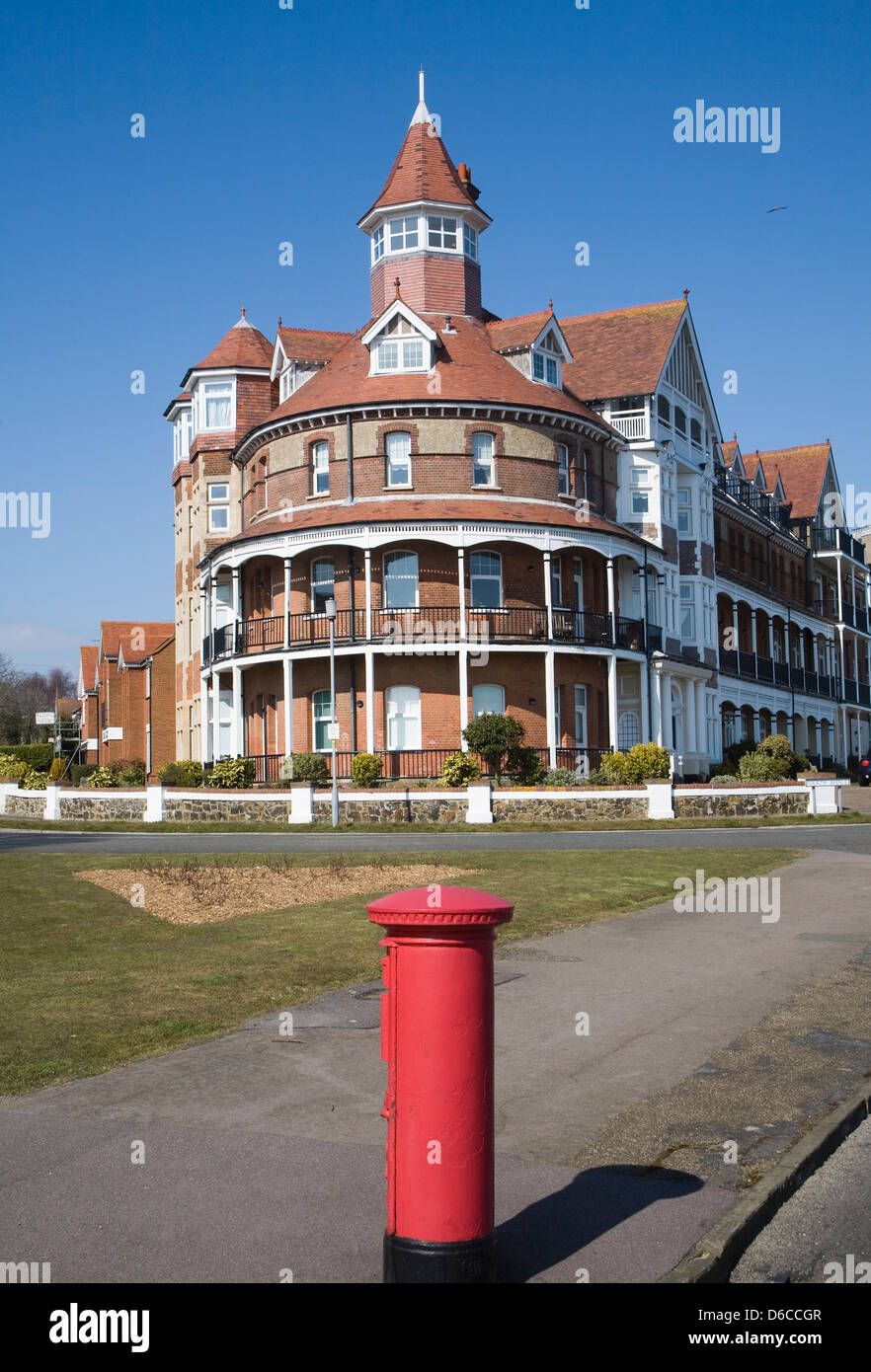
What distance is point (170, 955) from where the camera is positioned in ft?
36.3

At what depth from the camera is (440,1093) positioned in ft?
15.0

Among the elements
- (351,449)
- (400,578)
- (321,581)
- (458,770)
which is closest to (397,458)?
(351,449)

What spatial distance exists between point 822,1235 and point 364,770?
2996 centimetres

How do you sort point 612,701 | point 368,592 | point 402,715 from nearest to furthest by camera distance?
point 368,592 → point 402,715 → point 612,701

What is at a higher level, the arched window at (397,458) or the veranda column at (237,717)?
the arched window at (397,458)

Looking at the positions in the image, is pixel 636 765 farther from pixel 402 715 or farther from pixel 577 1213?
pixel 577 1213

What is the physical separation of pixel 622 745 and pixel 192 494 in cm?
2108

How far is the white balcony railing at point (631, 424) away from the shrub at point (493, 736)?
49.2 ft

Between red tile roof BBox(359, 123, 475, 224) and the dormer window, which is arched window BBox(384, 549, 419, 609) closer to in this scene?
the dormer window

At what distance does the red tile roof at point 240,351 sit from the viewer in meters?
51.9

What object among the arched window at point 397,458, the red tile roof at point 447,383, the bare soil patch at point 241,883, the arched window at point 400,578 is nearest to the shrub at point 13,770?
the arched window at point 400,578

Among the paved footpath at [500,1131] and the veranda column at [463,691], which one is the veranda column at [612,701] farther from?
the paved footpath at [500,1131]

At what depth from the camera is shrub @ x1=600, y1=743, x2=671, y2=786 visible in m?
35.0
